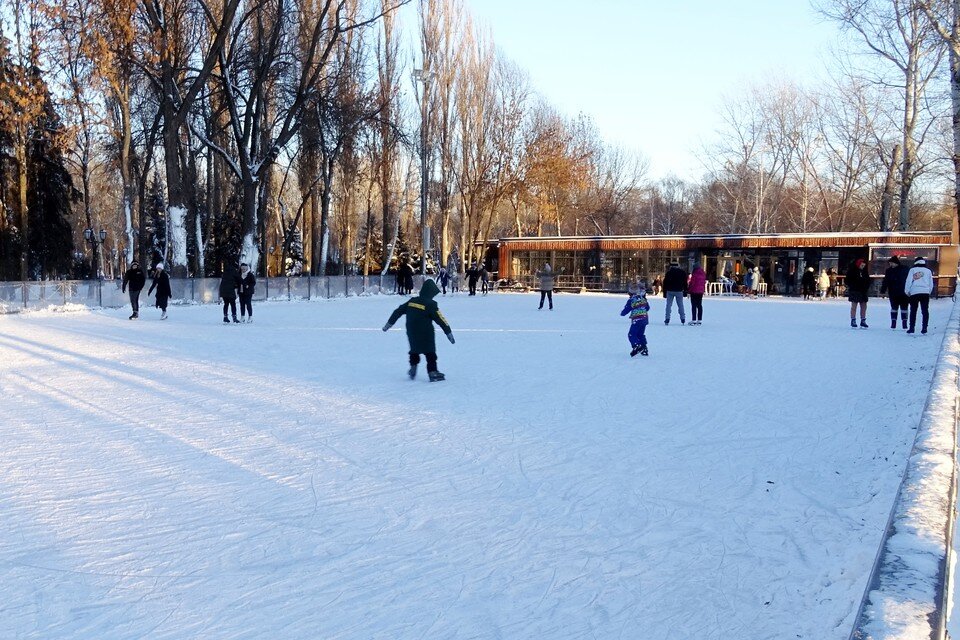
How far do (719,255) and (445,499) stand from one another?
3480 centimetres

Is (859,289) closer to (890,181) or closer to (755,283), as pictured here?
(755,283)

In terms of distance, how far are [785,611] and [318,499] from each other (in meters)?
2.56

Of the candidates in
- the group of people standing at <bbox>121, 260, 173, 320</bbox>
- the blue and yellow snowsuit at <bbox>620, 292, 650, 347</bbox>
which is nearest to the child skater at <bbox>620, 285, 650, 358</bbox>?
the blue and yellow snowsuit at <bbox>620, 292, 650, 347</bbox>

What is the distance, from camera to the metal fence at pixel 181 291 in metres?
21.0

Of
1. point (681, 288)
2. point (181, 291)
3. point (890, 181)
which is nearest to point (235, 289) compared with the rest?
point (181, 291)

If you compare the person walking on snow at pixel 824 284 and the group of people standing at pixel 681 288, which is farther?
the person walking on snow at pixel 824 284

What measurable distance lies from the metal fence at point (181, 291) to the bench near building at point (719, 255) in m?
8.71

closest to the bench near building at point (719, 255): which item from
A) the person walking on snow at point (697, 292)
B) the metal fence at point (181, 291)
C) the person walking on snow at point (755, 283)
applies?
the person walking on snow at point (755, 283)

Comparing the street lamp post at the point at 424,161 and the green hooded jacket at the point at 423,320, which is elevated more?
the street lamp post at the point at 424,161

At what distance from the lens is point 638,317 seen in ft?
38.4

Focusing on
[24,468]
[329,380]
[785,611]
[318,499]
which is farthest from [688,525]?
[329,380]

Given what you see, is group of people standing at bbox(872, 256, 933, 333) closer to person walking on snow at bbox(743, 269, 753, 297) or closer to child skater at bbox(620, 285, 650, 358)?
child skater at bbox(620, 285, 650, 358)

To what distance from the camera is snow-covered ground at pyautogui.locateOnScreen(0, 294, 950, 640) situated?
10.4 ft

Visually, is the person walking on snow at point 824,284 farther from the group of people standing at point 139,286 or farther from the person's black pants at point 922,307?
the group of people standing at point 139,286
